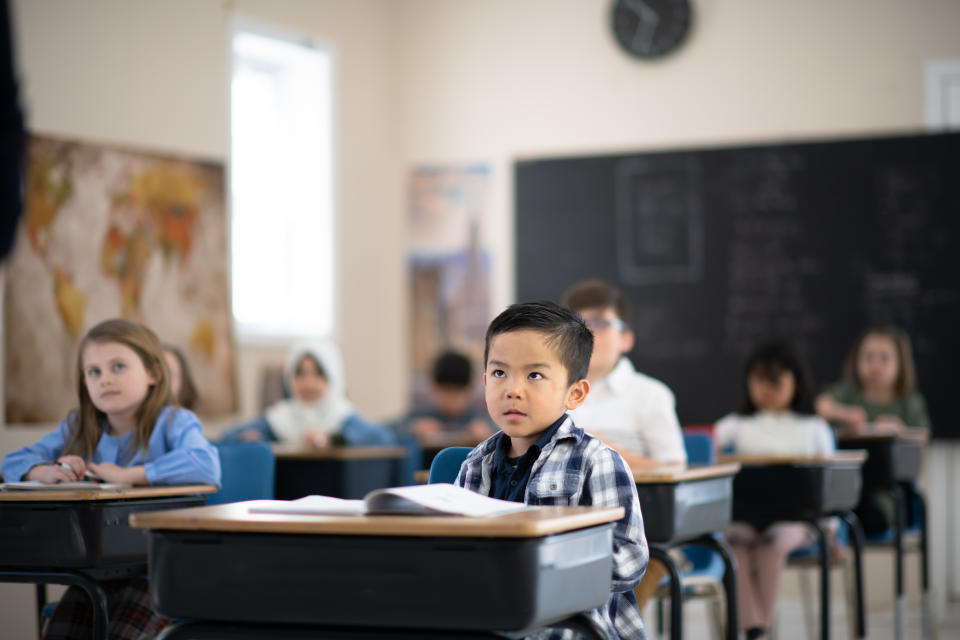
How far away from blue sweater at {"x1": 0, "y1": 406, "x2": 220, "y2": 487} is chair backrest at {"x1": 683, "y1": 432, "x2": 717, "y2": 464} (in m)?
1.45

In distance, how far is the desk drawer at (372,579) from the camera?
1460 mm

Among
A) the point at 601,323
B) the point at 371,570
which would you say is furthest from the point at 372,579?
the point at 601,323

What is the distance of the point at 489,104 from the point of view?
6.59 meters

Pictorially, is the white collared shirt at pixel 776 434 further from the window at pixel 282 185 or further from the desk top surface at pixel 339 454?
the window at pixel 282 185

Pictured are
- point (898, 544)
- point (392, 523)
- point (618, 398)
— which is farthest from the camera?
point (898, 544)

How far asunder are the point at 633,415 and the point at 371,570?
1996mm

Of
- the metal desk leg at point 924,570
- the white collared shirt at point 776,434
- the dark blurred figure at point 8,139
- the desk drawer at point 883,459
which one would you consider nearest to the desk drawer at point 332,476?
the white collared shirt at point 776,434

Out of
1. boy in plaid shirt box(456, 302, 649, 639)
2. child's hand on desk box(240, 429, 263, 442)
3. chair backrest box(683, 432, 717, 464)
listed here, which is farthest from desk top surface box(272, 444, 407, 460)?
boy in plaid shirt box(456, 302, 649, 639)

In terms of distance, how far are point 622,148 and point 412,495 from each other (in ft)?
16.2

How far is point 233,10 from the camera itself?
18.5ft

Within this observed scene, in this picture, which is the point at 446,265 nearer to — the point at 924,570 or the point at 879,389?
the point at 879,389

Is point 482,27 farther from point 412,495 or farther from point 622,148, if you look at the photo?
point 412,495

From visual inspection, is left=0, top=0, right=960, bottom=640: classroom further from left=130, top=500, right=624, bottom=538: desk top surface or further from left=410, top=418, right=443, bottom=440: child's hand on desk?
left=130, top=500, right=624, bottom=538: desk top surface

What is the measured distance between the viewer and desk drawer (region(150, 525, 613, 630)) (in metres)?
1.46
